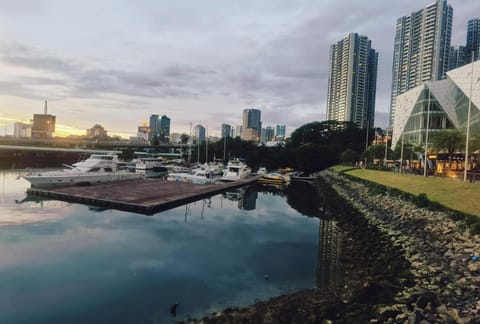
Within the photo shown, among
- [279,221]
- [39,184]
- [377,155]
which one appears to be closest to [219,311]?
[279,221]

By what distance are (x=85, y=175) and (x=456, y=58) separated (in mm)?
117257

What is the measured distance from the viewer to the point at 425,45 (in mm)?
98688

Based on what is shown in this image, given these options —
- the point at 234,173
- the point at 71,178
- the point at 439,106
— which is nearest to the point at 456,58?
the point at 439,106

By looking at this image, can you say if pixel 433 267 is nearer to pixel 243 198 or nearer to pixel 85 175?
pixel 243 198

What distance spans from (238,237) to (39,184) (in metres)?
23.7

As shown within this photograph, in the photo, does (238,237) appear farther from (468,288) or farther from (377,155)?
(377,155)

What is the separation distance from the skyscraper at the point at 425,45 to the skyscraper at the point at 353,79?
1512 cm

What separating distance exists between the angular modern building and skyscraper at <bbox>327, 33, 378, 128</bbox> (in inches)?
2406

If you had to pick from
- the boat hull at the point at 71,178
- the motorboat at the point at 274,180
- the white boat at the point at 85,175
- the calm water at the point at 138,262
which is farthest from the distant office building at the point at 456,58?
the boat hull at the point at 71,178

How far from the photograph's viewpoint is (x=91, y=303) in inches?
350

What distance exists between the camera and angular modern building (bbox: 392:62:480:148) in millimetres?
42919

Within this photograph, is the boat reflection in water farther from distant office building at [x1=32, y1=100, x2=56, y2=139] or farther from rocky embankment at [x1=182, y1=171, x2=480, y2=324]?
distant office building at [x1=32, y1=100, x2=56, y2=139]

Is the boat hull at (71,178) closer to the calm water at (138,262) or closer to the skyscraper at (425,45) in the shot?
the calm water at (138,262)

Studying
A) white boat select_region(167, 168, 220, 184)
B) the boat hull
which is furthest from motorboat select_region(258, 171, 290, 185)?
the boat hull
